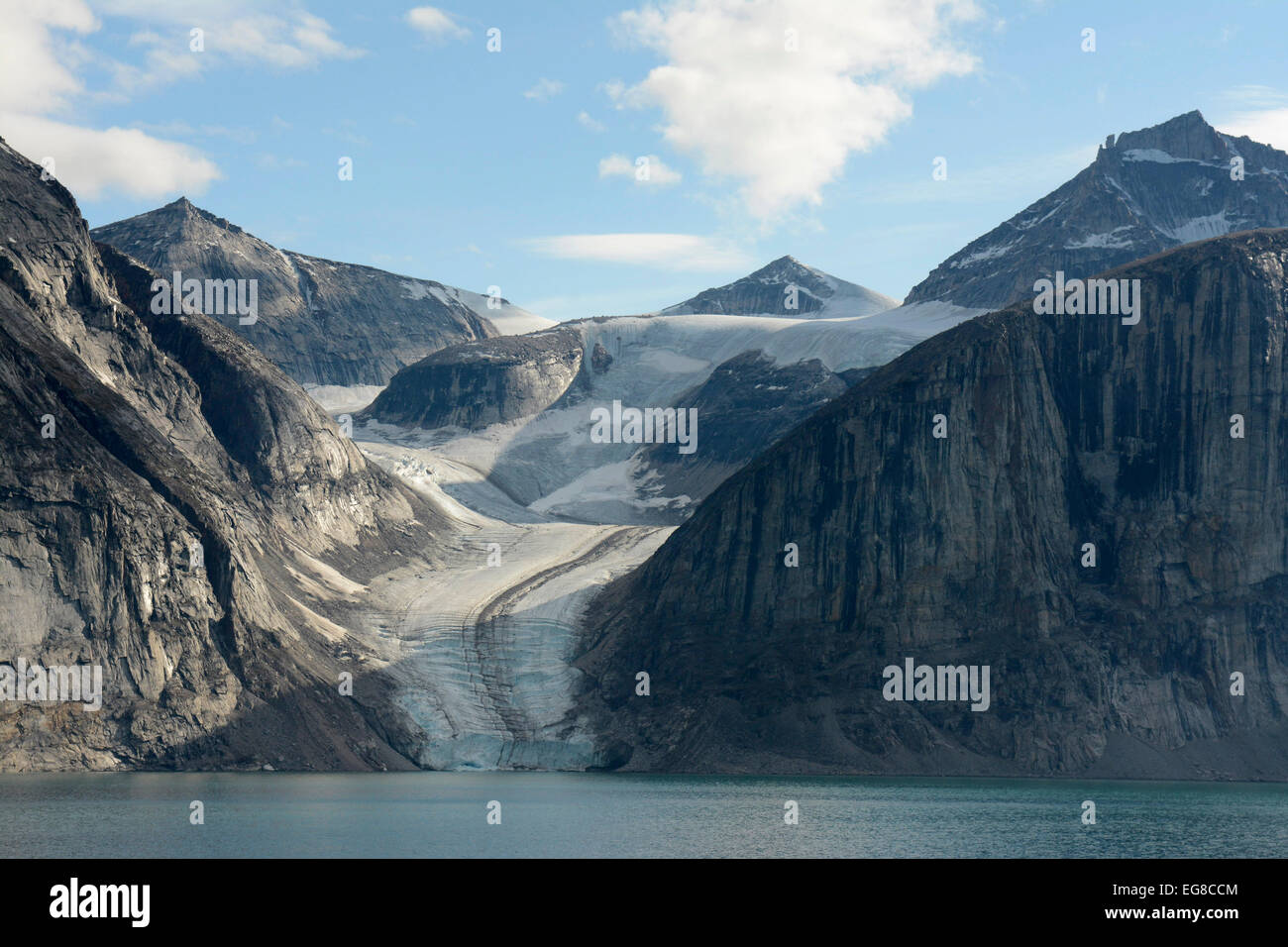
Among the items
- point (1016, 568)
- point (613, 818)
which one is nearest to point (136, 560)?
point (613, 818)

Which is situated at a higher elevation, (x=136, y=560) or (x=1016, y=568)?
(x=136, y=560)

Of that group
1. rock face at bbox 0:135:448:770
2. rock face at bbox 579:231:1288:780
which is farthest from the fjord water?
rock face at bbox 579:231:1288:780

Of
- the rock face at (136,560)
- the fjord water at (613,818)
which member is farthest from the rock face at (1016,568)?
the rock face at (136,560)

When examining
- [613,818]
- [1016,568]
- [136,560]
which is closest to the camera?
[613,818]

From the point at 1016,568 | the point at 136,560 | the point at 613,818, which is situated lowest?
the point at 613,818

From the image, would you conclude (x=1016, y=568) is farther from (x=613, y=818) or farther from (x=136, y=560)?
(x=136, y=560)
